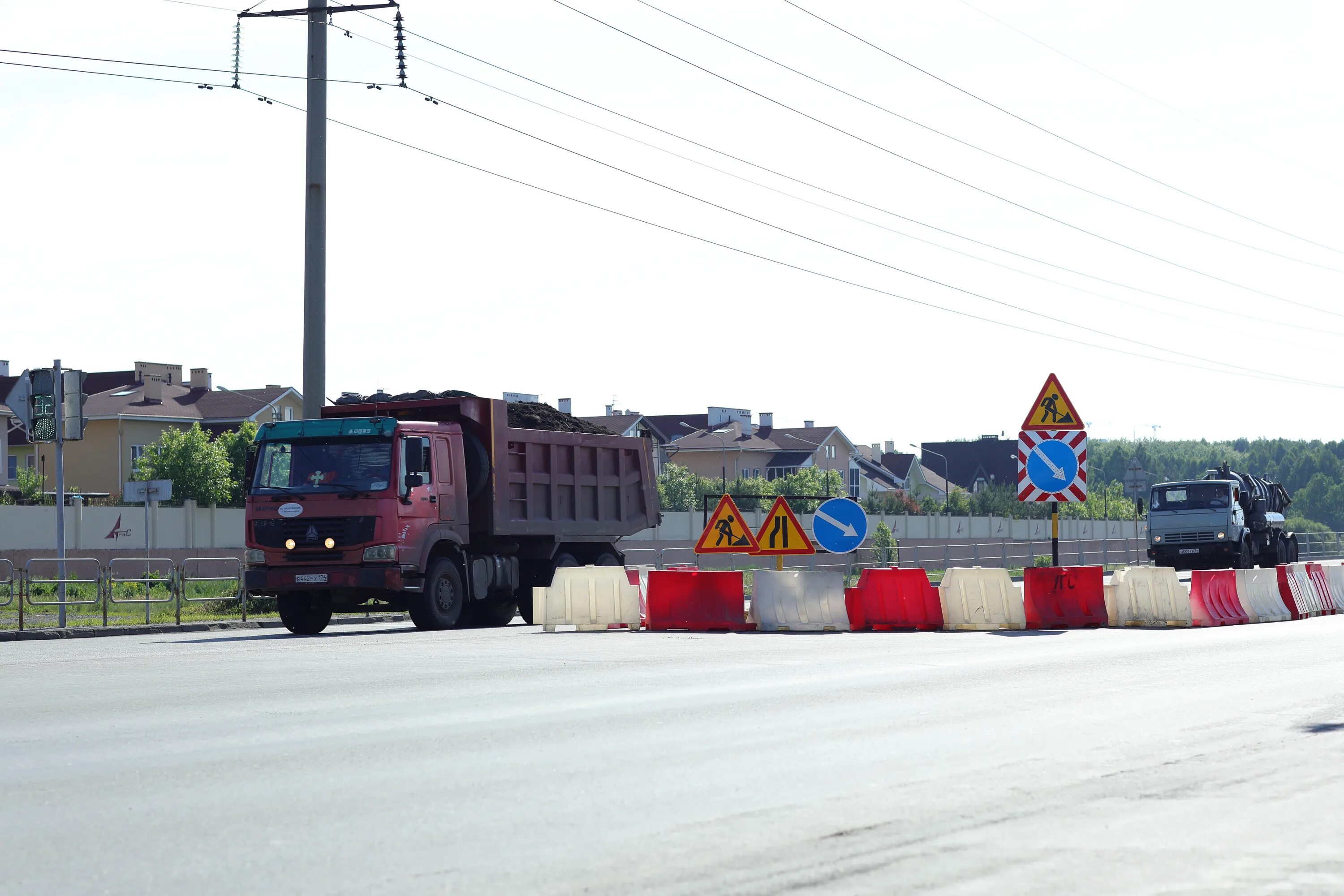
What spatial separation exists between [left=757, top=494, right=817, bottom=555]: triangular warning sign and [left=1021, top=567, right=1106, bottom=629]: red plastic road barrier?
9.20 ft

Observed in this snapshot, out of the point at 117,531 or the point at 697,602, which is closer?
the point at 697,602

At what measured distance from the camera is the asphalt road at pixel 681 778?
19.6ft

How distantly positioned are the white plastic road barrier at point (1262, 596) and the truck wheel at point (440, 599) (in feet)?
34.8

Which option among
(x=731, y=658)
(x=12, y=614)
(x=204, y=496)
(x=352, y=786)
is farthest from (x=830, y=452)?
(x=352, y=786)

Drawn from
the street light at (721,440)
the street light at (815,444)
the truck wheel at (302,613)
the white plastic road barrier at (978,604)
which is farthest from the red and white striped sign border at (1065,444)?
the street light at (815,444)

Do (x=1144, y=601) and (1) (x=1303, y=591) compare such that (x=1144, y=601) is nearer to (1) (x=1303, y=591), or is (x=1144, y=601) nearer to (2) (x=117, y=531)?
(1) (x=1303, y=591)

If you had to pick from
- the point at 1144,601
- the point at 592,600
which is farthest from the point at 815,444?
the point at 1144,601

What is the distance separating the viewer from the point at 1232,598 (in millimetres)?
21531

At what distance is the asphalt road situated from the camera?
5.98m

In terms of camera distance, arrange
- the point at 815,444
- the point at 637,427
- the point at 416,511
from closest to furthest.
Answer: the point at 416,511
the point at 637,427
the point at 815,444

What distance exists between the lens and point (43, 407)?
2428 cm

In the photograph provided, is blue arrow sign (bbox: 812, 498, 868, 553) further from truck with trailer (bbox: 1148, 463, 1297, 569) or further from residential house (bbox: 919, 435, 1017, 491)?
residential house (bbox: 919, 435, 1017, 491)

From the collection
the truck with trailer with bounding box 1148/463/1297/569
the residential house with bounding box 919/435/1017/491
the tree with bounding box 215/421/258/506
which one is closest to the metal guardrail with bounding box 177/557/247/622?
the truck with trailer with bounding box 1148/463/1297/569

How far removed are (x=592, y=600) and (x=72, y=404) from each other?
28.8ft
